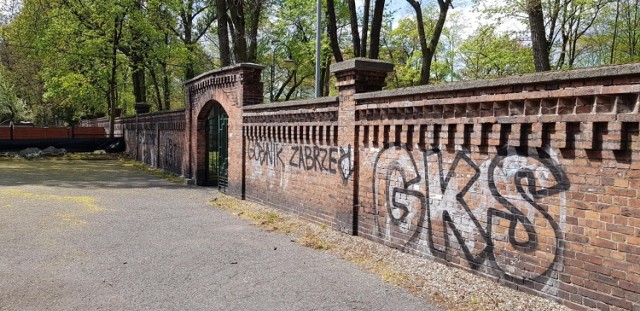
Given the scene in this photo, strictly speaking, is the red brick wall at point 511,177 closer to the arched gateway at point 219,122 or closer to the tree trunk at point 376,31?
the arched gateway at point 219,122

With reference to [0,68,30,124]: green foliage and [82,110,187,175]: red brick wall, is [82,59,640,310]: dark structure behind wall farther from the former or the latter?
[0,68,30,124]: green foliage

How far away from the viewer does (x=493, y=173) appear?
5.00 metres

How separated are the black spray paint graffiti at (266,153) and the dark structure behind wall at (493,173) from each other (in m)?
0.53

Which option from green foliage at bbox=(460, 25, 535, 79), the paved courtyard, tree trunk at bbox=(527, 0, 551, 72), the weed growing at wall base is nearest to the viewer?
the weed growing at wall base

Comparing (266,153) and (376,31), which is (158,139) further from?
(266,153)

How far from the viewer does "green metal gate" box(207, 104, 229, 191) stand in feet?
42.3

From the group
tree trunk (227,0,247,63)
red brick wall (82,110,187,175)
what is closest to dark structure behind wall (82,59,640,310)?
red brick wall (82,110,187,175)

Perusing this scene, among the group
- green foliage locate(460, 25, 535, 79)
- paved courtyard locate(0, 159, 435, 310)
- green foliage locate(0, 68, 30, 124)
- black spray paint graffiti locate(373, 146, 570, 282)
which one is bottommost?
paved courtyard locate(0, 159, 435, 310)

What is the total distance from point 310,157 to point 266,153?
6.50ft

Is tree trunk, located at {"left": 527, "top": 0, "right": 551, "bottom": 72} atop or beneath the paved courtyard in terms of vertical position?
atop

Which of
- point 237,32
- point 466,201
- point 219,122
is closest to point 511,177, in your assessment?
point 466,201

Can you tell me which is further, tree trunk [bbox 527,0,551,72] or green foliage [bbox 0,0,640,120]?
green foliage [bbox 0,0,640,120]

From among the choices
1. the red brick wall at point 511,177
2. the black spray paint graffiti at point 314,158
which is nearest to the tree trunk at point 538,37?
the red brick wall at point 511,177

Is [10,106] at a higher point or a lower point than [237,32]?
lower
